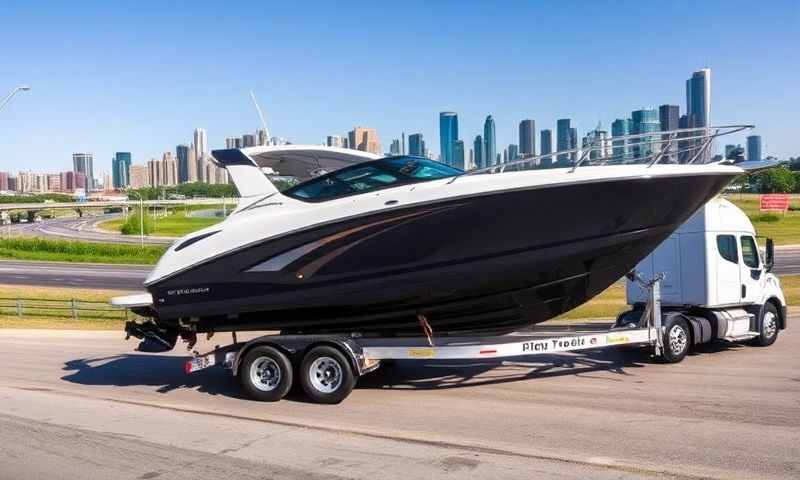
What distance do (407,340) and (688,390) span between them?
12.2 feet

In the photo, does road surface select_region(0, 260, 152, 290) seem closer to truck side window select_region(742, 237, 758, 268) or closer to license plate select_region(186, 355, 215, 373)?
license plate select_region(186, 355, 215, 373)

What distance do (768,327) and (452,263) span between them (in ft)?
23.4

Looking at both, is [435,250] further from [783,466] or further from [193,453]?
[783,466]

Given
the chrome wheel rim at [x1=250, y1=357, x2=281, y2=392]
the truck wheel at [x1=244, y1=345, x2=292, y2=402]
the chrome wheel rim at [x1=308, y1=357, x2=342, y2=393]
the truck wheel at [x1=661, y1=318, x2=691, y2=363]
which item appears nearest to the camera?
the chrome wheel rim at [x1=308, y1=357, x2=342, y2=393]

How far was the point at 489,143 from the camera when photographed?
42.1 ft

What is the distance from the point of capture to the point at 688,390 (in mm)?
10008

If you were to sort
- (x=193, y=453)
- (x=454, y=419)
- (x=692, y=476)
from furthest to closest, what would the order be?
(x=454, y=419), (x=193, y=453), (x=692, y=476)

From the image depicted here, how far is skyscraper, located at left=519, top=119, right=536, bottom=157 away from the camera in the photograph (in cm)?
1178

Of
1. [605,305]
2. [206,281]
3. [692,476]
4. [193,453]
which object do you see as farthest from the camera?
[605,305]

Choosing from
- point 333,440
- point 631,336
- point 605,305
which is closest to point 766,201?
point 605,305

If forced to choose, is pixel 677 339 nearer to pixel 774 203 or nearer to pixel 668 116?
pixel 668 116

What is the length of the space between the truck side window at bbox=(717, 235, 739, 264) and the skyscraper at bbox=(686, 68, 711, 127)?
92.1 inches

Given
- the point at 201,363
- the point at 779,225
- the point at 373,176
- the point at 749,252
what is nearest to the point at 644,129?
the point at 749,252

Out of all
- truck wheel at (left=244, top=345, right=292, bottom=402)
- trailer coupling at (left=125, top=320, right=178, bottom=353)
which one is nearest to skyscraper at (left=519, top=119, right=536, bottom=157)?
truck wheel at (left=244, top=345, right=292, bottom=402)
